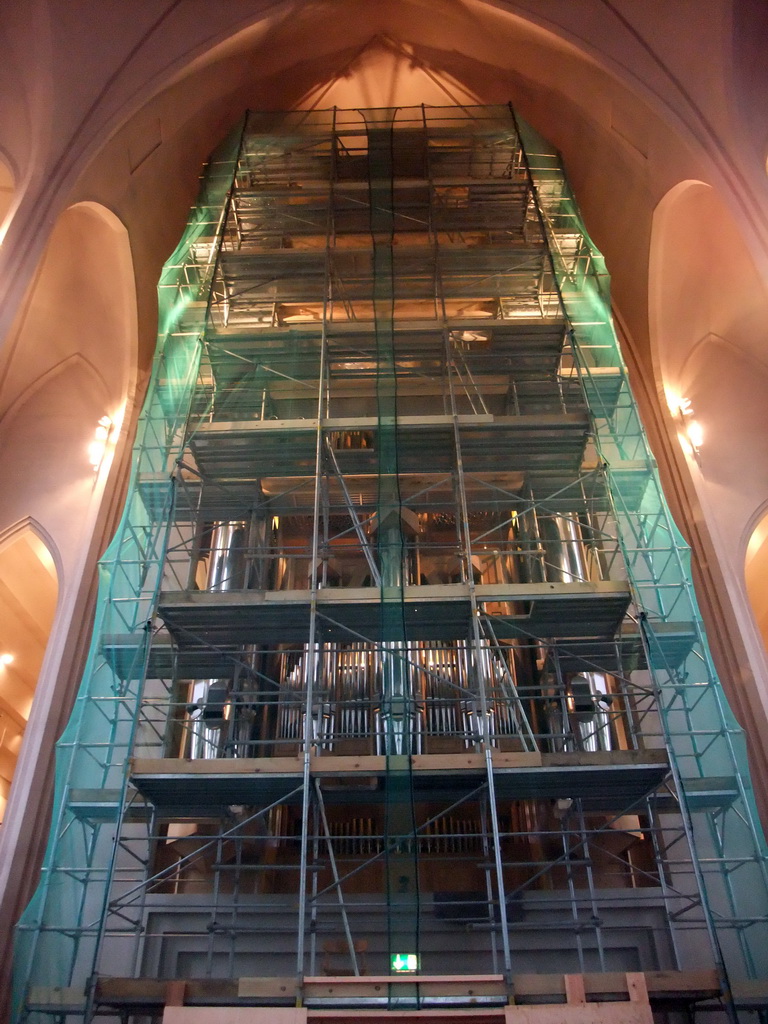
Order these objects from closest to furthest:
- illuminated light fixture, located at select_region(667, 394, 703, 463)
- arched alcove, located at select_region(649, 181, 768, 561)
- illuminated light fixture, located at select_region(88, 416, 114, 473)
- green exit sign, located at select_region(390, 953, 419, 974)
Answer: green exit sign, located at select_region(390, 953, 419, 974)
arched alcove, located at select_region(649, 181, 768, 561)
illuminated light fixture, located at select_region(667, 394, 703, 463)
illuminated light fixture, located at select_region(88, 416, 114, 473)

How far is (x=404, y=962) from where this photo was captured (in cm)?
732

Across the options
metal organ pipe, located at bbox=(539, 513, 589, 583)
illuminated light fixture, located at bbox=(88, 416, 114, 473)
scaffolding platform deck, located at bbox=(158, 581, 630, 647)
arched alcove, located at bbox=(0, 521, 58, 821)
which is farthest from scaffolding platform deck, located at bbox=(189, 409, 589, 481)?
arched alcove, located at bbox=(0, 521, 58, 821)

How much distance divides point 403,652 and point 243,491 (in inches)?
157

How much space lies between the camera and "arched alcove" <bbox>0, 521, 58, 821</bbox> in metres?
16.2

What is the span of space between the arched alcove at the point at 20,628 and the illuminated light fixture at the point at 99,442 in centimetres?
207

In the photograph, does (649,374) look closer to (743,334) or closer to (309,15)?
(743,334)

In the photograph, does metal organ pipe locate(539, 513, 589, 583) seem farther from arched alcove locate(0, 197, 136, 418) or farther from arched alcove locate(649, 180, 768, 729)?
arched alcove locate(0, 197, 136, 418)

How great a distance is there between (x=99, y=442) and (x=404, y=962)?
32.1 ft

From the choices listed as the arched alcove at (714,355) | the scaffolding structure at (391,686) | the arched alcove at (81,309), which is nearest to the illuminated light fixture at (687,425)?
the arched alcove at (714,355)

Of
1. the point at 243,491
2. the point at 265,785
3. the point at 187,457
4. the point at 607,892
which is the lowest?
the point at 607,892

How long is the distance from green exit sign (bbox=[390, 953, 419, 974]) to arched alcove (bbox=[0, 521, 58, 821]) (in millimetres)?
10328

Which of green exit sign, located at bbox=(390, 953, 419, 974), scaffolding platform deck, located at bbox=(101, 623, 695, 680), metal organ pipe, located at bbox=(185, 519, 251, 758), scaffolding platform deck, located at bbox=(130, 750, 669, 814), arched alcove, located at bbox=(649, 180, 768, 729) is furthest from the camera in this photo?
arched alcove, located at bbox=(649, 180, 768, 729)

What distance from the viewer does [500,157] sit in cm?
1589

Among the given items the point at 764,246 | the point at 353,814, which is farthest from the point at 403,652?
the point at 764,246
